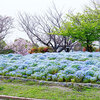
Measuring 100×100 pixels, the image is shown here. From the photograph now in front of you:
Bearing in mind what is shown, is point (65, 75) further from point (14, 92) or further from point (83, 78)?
point (14, 92)

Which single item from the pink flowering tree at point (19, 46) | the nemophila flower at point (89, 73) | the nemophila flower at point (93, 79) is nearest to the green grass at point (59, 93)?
the nemophila flower at point (93, 79)

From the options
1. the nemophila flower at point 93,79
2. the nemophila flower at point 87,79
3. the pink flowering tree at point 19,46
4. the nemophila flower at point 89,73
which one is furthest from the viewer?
the pink flowering tree at point 19,46

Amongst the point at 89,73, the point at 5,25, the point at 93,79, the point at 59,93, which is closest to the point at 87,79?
the point at 93,79

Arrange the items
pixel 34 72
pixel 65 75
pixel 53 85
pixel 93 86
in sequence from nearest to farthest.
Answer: pixel 93 86, pixel 53 85, pixel 65 75, pixel 34 72

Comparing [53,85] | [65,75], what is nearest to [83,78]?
[65,75]

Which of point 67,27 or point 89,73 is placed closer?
point 89,73

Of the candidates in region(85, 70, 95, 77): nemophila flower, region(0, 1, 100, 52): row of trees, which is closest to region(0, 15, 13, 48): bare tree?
region(0, 1, 100, 52): row of trees

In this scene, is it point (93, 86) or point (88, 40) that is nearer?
point (93, 86)

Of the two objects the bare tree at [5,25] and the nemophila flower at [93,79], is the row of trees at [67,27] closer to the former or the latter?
the bare tree at [5,25]

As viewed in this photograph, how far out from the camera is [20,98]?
4949 mm

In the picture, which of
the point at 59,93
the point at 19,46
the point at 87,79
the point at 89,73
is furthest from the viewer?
the point at 19,46

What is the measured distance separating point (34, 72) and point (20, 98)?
132 inches

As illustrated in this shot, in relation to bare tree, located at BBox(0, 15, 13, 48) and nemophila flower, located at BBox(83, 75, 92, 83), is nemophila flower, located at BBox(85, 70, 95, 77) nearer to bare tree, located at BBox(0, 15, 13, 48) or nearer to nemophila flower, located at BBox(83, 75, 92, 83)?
nemophila flower, located at BBox(83, 75, 92, 83)

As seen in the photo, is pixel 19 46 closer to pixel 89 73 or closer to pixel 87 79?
pixel 89 73
